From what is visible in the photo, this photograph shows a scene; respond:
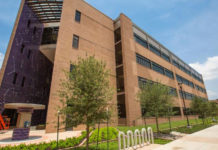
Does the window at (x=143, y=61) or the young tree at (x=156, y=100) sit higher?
the window at (x=143, y=61)

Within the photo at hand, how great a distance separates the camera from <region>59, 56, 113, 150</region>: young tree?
7.23m

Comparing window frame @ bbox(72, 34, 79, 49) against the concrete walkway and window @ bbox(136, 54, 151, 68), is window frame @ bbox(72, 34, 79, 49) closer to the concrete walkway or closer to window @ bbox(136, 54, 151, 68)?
window @ bbox(136, 54, 151, 68)

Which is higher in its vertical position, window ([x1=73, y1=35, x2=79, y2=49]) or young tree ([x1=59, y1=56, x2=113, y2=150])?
window ([x1=73, y1=35, x2=79, y2=49])

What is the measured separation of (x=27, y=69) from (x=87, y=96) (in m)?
23.8

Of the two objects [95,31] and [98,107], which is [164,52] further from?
[98,107]

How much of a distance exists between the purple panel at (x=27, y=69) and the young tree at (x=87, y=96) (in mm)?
17747

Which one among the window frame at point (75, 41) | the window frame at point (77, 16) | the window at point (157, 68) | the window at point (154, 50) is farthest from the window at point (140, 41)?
the window frame at point (75, 41)

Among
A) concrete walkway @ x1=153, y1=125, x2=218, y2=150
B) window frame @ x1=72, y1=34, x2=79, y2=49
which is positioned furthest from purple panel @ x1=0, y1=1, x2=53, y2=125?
concrete walkway @ x1=153, y1=125, x2=218, y2=150

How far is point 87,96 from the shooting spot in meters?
7.38

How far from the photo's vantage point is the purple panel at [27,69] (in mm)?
20172

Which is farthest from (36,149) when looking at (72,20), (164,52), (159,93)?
(164,52)

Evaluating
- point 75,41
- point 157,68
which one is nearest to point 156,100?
point 75,41

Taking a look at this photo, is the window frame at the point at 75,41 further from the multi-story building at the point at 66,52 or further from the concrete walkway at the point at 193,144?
the concrete walkway at the point at 193,144

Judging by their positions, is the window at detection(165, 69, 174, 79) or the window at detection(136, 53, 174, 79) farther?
the window at detection(165, 69, 174, 79)
